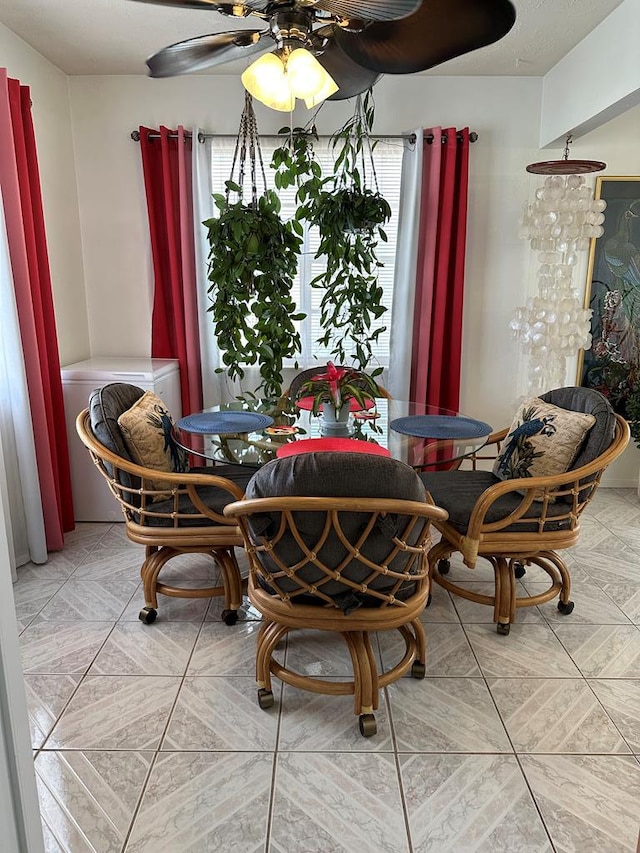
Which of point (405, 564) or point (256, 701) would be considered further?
point (256, 701)

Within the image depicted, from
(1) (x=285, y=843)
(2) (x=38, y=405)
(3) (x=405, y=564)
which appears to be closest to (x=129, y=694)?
(1) (x=285, y=843)

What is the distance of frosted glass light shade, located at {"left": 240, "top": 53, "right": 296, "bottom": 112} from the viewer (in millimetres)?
1707

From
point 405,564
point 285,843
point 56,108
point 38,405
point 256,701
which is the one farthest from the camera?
point 56,108

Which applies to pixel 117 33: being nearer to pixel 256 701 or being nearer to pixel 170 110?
pixel 170 110

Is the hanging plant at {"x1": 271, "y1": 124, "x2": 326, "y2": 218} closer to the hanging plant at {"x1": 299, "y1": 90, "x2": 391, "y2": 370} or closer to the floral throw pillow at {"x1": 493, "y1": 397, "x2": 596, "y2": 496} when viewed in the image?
the hanging plant at {"x1": 299, "y1": 90, "x2": 391, "y2": 370}

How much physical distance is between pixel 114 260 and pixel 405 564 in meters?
2.96

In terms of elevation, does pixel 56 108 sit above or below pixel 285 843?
above

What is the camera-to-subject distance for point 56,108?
3.54 m

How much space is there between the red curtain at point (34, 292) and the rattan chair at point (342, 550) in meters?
1.63

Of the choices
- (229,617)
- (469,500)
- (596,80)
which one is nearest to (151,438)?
(229,617)

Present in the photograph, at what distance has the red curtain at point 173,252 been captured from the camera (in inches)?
145

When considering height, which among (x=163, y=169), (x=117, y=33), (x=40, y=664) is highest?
(x=117, y=33)

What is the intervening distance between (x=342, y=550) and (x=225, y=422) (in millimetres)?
1099

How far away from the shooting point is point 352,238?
3719mm
